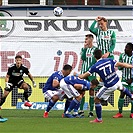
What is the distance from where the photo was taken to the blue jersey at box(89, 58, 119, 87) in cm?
1297

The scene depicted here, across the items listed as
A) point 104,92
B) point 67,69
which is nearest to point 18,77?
point 67,69

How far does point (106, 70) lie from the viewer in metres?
13.1

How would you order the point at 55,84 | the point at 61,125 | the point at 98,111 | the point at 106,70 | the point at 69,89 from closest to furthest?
1. the point at 61,125
2. the point at 98,111
3. the point at 106,70
4. the point at 69,89
5. the point at 55,84

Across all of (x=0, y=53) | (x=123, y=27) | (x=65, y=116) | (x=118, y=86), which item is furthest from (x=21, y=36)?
(x=118, y=86)

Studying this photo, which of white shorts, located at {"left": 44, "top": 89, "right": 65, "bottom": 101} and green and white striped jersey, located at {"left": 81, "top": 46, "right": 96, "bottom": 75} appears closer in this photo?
white shorts, located at {"left": 44, "top": 89, "right": 65, "bottom": 101}

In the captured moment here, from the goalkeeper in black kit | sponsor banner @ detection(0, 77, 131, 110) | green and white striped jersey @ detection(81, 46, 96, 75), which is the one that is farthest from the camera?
sponsor banner @ detection(0, 77, 131, 110)

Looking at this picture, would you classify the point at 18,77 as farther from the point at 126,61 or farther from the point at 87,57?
the point at 126,61

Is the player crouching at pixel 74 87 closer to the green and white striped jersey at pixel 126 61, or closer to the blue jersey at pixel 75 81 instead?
the blue jersey at pixel 75 81

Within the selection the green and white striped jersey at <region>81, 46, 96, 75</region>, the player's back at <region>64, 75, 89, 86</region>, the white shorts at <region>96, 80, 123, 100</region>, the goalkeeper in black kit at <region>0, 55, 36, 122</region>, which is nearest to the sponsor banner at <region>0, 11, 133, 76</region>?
the goalkeeper in black kit at <region>0, 55, 36, 122</region>

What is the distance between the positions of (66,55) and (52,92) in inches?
136

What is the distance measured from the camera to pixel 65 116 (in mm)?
14742

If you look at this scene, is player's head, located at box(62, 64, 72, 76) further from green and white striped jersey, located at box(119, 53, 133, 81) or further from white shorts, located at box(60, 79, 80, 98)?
green and white striped jersey, located at box(119, 53, 133, 81)

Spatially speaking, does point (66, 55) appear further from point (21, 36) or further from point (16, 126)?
point (16, 126)

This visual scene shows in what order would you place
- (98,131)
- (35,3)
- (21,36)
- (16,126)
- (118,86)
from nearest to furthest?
(98,131) → (16,126) → (118,86) → (21,36) → (35,3)
